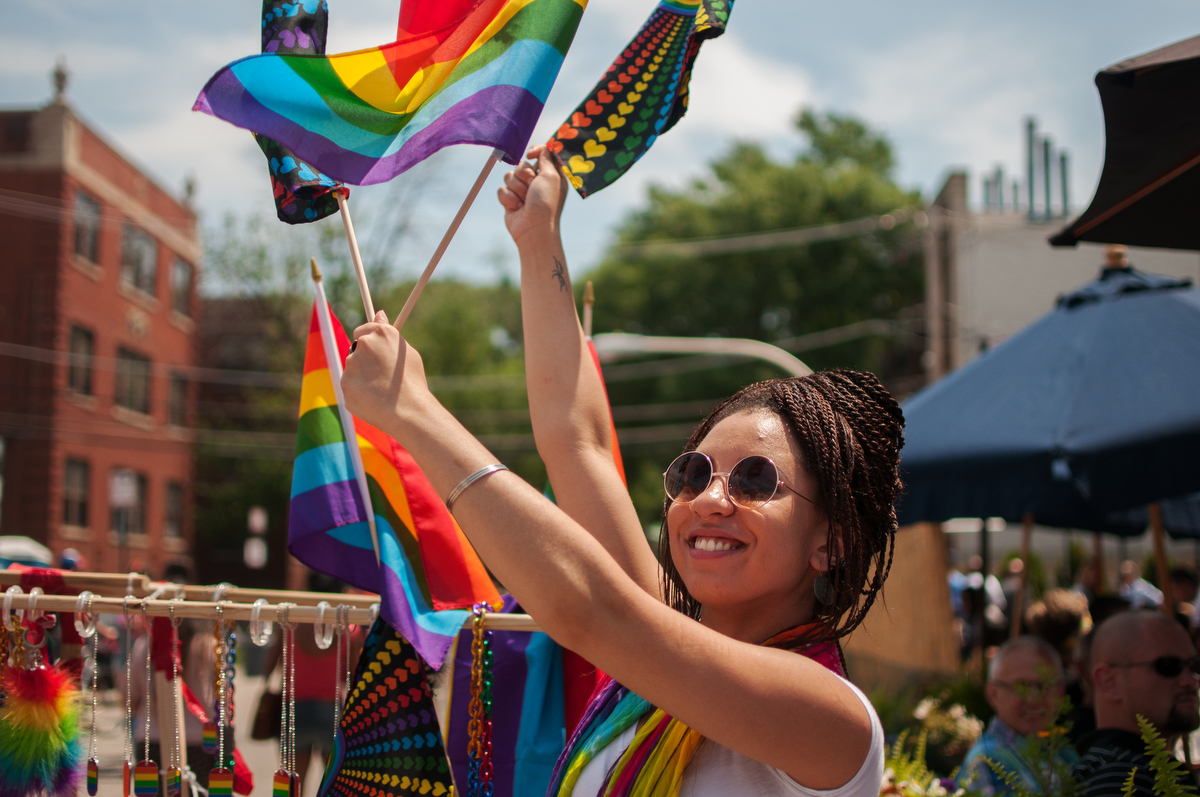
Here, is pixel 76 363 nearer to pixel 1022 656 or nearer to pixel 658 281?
pixel 658 281

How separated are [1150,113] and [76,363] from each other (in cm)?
2687

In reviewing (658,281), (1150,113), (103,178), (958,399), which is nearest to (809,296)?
(658,281)

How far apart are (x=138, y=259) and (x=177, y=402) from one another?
516 cm

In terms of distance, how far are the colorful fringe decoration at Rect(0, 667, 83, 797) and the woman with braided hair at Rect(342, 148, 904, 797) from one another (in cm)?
127

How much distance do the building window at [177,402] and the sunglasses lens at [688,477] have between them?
3144 cm

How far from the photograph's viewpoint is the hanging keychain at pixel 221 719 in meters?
2.18

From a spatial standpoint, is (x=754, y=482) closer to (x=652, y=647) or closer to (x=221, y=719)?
(x=652, y=647)

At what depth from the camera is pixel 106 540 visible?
26750 mm

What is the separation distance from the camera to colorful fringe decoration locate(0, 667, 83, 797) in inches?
89.8

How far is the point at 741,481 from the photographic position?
1.63 meters

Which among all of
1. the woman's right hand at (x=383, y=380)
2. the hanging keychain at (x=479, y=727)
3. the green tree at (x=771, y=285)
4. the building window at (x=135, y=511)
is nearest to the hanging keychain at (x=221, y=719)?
the hanging keychain at (x=479, y=727)

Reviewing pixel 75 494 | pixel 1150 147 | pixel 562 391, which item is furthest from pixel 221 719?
pixel 75 494

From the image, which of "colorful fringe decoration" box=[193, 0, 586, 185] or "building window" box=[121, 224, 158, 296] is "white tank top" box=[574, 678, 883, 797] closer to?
"colorful fringe decoration" box=[193, 0, 586, 185]

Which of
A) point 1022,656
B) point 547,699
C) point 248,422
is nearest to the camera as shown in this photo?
point 547,699
